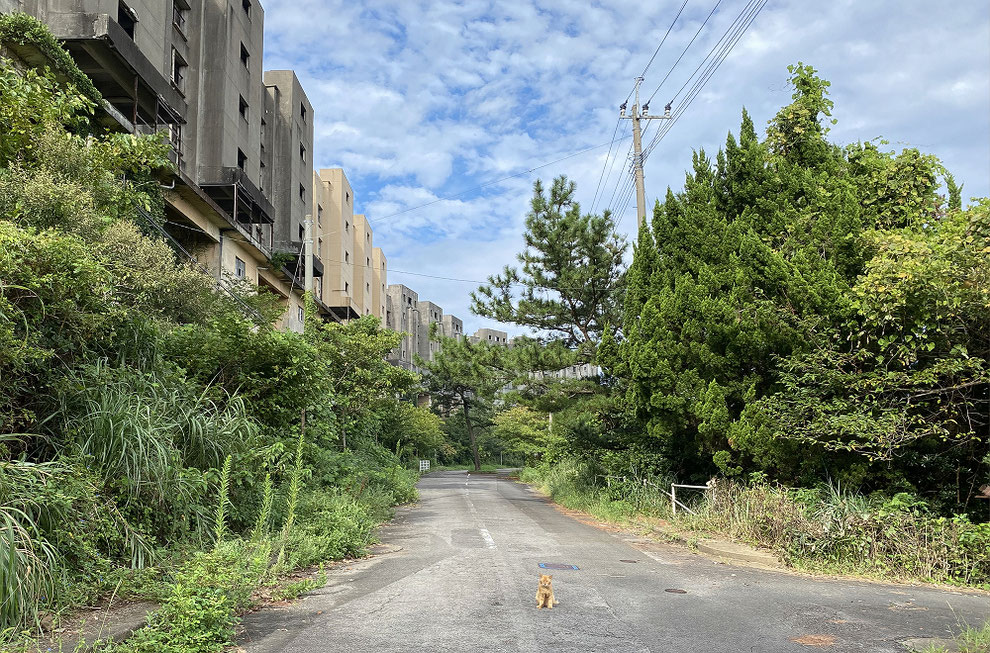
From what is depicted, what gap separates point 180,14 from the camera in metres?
26.2

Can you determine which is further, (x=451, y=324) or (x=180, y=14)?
(x=451, y=324)

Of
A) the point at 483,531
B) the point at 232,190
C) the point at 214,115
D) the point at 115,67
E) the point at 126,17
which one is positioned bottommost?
the point at 483,531

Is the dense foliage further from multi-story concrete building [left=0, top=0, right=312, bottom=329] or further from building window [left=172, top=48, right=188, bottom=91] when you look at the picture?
building window [left=172, top=48, right=188, bottom=91]

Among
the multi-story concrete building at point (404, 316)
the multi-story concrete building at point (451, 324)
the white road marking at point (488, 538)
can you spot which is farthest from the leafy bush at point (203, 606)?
the multi-story concrete building at point (451, 324)

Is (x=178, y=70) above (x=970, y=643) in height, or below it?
above

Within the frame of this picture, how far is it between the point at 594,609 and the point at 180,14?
27593mm

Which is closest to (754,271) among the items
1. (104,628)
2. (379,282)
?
(104,628)

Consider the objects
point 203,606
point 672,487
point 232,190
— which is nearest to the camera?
point 203,606

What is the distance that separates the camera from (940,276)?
29.4 feet

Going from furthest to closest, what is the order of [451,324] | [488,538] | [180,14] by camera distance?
[451,324], [180,14], [488,538]

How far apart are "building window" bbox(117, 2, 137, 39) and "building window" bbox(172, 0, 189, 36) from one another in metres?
4.16

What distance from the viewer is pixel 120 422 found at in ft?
24.8

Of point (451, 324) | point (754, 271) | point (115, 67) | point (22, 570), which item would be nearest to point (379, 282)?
point (451, 324)

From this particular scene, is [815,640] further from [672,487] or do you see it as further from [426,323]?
[426,323]
